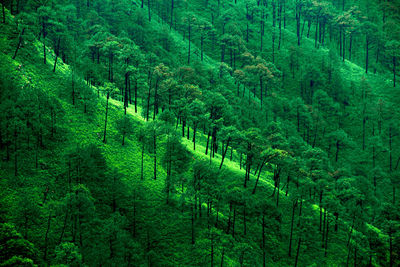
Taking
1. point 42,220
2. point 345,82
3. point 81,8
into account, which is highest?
point 81,8

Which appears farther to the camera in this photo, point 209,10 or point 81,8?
point 209,10

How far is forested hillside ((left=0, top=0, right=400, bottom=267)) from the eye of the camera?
57.5 m

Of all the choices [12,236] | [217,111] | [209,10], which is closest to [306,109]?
[217,111]

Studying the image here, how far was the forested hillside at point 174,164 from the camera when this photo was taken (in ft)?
189

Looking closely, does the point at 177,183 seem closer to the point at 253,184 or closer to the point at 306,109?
the point at 253,184

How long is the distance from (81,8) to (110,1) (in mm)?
16700

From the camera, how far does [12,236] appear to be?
4753cm

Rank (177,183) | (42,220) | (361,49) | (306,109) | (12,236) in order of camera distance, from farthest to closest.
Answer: (361,49), (306,109), (177,183), (42,220), (12,236)

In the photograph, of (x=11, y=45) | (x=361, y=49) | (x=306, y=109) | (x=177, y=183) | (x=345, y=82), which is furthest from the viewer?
(x=361, y=49)

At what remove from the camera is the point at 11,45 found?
295 ft

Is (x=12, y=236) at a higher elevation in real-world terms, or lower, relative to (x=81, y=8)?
lower

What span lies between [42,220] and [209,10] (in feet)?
568

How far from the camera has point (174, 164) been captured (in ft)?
244

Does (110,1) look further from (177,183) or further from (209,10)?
(177,183)
